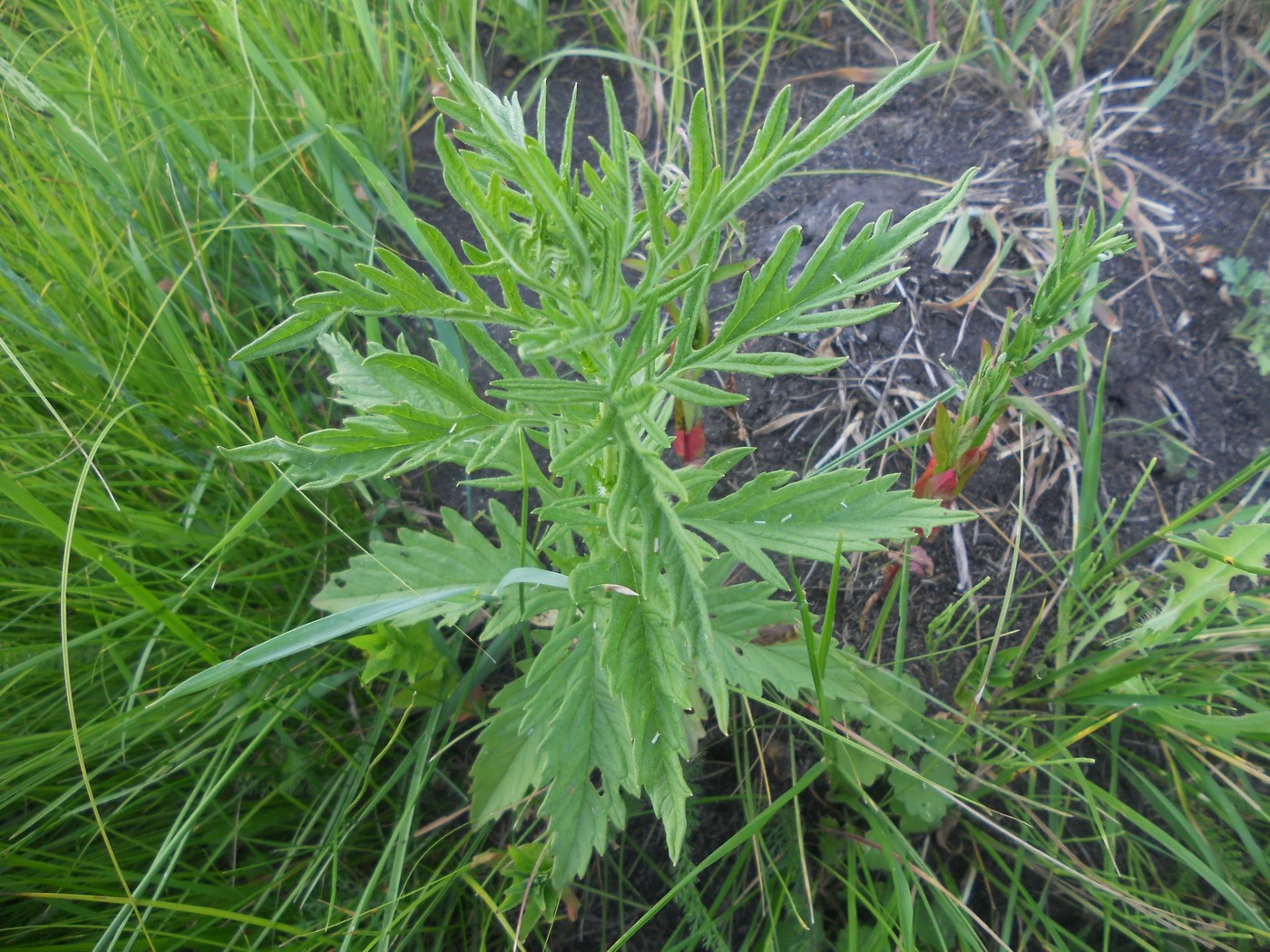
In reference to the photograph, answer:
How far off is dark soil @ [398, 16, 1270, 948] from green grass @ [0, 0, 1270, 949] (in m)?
0.13

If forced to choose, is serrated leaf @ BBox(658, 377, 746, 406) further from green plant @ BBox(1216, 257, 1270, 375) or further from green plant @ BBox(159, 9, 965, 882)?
green plant @ BBox(1216, 257, 1270, 375)

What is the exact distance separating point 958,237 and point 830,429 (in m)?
0.67

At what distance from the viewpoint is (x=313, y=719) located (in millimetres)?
1732

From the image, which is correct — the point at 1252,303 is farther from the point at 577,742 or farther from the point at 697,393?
the point at 577,742

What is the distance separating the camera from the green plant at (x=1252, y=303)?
6.40 ft

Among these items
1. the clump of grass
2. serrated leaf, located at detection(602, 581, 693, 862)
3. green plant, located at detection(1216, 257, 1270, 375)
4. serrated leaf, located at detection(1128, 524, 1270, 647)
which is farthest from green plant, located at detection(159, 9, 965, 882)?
green plant, located at detection(1216, 257, 1270, 375)

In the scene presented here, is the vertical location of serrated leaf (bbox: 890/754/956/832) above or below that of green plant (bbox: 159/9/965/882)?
below

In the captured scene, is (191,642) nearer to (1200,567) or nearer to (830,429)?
(830,429)

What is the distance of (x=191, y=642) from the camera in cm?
149

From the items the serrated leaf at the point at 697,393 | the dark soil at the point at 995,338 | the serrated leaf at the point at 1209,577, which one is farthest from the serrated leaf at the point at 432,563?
the serrated leaf at the point at 1209,577

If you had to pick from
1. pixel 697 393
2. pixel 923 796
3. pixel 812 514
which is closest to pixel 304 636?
pixel 697 393

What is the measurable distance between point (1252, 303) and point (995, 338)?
682 mm

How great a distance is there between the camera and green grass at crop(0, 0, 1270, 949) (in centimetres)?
147

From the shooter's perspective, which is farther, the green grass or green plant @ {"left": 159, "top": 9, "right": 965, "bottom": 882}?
the green grass
